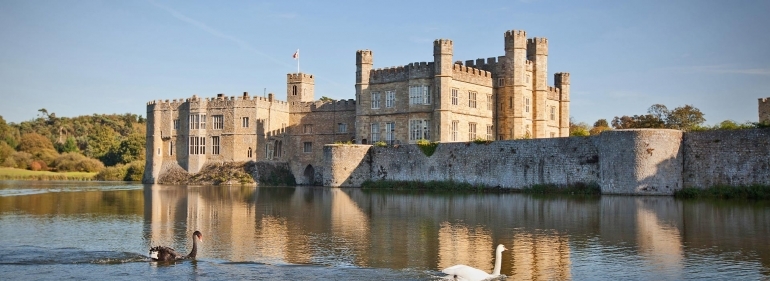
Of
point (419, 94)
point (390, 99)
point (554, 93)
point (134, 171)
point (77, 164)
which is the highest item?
point (554, 93)

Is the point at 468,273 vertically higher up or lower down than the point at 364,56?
lower down

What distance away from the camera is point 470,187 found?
44.7m

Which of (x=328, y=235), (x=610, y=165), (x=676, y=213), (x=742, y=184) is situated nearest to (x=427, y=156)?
(x=610, y=165)

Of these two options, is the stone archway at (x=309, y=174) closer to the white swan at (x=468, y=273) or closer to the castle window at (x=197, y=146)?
the castle window at (x=197, y=146)

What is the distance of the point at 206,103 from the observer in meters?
63.3

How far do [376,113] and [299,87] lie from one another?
41.3 feet

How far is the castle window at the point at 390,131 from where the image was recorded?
5450cm

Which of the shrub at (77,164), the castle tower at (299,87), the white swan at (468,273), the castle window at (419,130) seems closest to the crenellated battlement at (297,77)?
the castle tower at (299,87)

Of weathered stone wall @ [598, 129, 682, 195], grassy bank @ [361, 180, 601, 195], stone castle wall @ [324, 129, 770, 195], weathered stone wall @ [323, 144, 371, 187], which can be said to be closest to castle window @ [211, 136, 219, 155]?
weathered stone wall @ [323, 144, 371, 187]

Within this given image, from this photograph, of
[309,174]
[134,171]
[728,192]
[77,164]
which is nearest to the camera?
[728,192]

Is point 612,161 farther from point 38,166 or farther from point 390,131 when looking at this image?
point 38,166

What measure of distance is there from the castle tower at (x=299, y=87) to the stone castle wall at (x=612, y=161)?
18.6 m

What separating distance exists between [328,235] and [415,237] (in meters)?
2.41

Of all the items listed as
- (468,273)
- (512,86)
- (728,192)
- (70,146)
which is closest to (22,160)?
(70,146)
